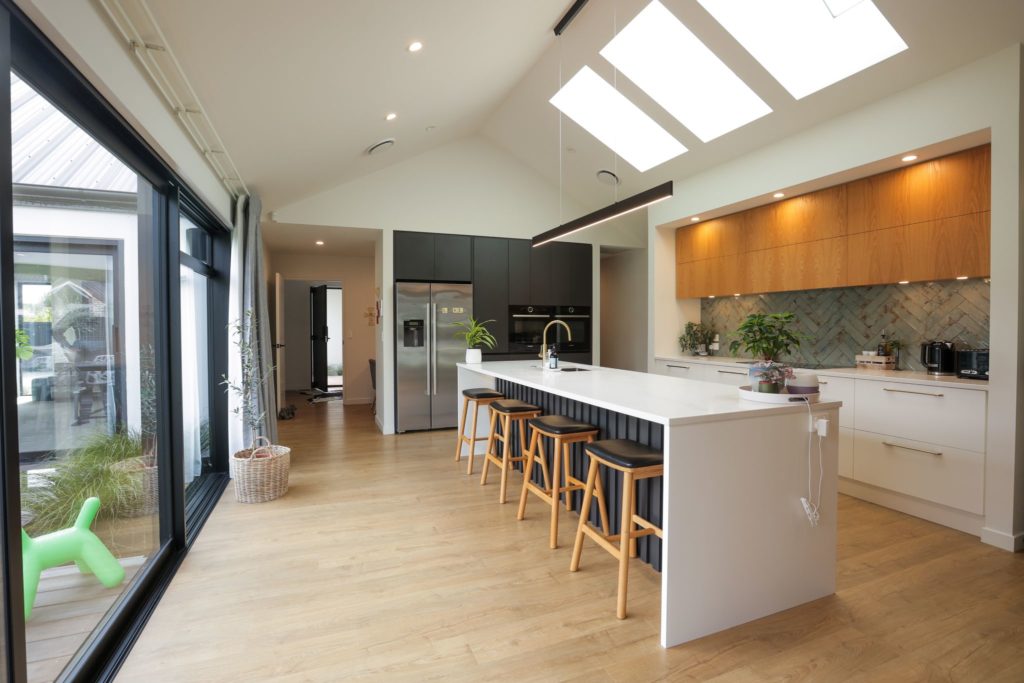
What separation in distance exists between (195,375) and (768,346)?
3.75 meters

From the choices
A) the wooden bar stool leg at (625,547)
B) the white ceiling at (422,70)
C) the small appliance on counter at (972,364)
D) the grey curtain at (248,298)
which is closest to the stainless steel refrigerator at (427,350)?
the white ceiling at (422,70)

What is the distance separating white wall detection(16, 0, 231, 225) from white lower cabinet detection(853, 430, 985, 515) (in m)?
4.37

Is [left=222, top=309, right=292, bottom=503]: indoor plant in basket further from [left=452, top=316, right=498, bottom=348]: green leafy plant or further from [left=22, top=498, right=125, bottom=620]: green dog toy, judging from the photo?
[left=452, top=316, right=498, bottom=348]: green leafy plant

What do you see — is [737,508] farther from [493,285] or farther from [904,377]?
[493,285]

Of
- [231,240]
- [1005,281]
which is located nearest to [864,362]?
[1005,281]

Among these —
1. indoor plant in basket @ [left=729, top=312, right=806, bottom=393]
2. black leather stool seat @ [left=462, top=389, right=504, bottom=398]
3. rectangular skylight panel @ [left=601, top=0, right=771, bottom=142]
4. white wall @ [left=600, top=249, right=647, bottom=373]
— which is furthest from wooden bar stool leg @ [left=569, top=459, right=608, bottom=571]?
white wall @ [left=600, top=249, right=647, bottom=373]

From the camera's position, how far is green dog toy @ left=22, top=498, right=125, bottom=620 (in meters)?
1.53

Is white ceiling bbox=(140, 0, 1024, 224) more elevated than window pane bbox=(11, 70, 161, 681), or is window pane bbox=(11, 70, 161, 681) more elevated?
white ceiling bbox=(140, 0, 1024, 224)

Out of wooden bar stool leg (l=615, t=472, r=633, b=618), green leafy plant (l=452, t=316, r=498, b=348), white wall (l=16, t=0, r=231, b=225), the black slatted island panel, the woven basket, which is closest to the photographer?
white wall (l=16, t=0, r=231, b=225)

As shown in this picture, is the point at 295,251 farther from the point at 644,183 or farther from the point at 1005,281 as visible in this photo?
the point at 1005,281

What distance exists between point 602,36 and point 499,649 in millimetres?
3966

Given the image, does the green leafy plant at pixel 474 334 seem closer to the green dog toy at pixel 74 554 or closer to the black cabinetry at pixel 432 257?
the black cabinetry at pixel 432 257

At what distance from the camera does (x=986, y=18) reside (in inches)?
103

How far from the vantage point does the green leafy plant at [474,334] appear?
461 centimetres
